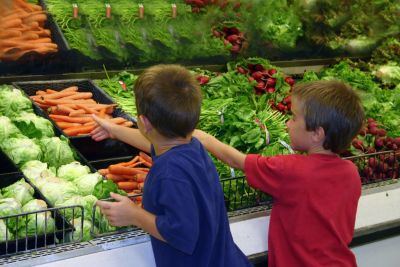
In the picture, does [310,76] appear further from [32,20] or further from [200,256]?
[200,256]

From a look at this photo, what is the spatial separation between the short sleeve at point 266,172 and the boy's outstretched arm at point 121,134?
547mm

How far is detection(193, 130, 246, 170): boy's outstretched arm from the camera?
2.69 m

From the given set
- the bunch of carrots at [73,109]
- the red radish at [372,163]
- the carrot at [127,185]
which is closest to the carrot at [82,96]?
the bunch of carrots at [73,109]

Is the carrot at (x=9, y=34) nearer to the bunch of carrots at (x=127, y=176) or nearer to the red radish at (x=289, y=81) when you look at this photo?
the bunch of carrots at (x=127, y=176)

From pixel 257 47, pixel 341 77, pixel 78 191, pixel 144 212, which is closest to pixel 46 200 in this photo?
pixel 78 191

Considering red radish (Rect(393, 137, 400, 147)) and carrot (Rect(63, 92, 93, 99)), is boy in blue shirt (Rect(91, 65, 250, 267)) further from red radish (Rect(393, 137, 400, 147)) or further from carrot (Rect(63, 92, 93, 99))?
red radish (Rect(393, 137, 400, 147))

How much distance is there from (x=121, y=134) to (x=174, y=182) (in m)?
0.99

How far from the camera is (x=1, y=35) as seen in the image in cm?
373

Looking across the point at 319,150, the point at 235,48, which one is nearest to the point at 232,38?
the point at 235,48

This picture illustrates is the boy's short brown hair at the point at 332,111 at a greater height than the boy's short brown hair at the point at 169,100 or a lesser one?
lesser

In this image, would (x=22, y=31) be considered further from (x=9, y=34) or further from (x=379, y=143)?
(x=379, y=143)

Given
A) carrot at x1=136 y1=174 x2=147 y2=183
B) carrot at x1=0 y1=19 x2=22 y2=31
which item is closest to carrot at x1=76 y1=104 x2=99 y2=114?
carrot at x1=0 y1=19 x2=22 y2=31

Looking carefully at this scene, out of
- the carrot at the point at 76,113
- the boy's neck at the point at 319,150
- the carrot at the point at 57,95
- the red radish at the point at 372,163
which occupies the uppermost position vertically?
the boy's neck at the point at 319,150

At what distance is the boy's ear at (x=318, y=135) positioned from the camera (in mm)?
2496
